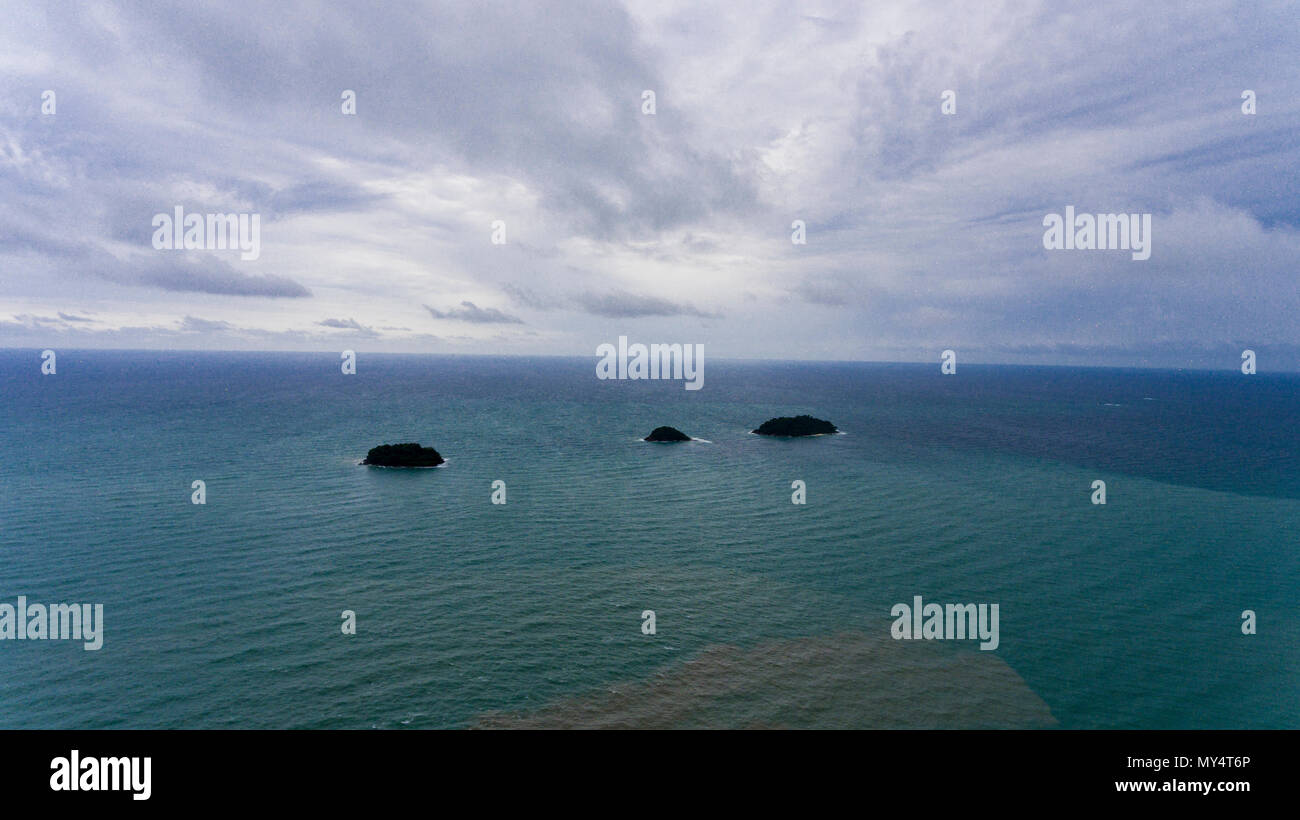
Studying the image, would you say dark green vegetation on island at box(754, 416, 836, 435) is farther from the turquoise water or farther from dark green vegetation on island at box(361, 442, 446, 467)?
dark green vegetation on island at box(361, 442, 446, 467)

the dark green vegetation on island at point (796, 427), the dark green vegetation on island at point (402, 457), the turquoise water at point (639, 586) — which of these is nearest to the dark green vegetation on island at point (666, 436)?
the turquoise water at point (639, 586)

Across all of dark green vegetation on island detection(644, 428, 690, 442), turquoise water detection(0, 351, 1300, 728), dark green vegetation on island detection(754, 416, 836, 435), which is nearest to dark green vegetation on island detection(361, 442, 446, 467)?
turquoise water detection(0, 351, 1300, 728)

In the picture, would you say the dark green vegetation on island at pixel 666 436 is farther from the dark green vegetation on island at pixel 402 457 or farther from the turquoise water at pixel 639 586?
the dark green vegetation on island at pixel 402 457

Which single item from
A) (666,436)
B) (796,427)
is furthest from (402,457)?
(796,427)

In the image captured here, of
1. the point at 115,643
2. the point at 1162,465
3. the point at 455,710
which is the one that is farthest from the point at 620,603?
the point at 1162,465

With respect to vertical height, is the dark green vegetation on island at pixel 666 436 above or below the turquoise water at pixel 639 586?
above

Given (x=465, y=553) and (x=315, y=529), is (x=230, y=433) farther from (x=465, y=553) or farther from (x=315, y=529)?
(x=465, y=553)
